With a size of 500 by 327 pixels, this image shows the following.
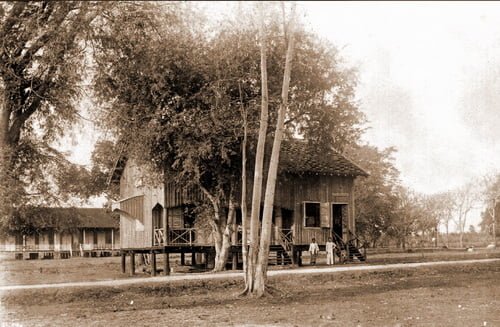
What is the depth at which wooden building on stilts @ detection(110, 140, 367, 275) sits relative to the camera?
30.2 meters

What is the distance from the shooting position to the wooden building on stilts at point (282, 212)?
99.1 feet

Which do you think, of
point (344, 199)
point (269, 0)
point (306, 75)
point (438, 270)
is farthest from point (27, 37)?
point (344, 199)

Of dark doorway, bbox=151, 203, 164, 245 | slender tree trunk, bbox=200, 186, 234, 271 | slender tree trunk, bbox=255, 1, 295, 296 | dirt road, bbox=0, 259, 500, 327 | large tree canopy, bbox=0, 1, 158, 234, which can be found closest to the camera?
dirt road, bbox=0, 259, 500, 327

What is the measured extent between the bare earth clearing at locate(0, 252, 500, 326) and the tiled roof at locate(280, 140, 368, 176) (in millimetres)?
6996

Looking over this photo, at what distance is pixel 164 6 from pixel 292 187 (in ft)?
60.3

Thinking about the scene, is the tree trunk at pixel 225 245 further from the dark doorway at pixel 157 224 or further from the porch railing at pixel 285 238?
the porch railing at pixel 285 238

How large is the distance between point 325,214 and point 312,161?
2850mm

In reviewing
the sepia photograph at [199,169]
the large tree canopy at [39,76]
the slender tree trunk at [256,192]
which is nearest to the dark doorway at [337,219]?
the sepia photograph at [199,169]

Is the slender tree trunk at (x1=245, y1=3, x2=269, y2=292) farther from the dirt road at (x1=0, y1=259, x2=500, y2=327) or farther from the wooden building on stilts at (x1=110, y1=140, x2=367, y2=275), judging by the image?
the wooden building on stilts at (x1=110, y1=140, x2=367, y2=275)

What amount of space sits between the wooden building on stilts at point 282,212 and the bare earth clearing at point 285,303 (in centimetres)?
814

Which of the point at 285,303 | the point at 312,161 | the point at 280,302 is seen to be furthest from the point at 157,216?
the point at 285,303

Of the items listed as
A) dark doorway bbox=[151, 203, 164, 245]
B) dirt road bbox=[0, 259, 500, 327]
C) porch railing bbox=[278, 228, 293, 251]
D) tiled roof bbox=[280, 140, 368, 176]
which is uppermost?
tiled roof bbox=[280, 140, 368, 176]

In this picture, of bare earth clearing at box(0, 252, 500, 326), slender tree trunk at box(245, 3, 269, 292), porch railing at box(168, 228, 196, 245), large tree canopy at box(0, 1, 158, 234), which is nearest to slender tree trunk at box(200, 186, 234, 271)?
porch railing at box(168, 228, 196, 245)

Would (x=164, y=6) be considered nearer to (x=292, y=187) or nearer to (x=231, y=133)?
(x=231, y=133)
